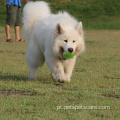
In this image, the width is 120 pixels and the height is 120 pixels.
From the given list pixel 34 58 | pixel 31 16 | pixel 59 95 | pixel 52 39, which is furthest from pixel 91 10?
pixel 59 95

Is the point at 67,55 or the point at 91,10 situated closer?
the point at 67,55

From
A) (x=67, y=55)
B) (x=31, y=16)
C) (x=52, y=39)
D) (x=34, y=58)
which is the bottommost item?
(x=34, y=58)

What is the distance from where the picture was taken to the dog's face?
568 cm

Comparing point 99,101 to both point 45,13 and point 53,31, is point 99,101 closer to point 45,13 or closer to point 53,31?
point 53,31

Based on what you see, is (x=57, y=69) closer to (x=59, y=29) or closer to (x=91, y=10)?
(x=59, y=29)

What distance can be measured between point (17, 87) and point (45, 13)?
2218 millimetres

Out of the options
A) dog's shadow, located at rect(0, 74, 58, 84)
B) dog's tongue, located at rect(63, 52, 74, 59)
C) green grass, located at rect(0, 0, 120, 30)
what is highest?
dog's tongue, located at rect(63, 52, 74, 59)

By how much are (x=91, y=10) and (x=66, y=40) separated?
27.0 meters

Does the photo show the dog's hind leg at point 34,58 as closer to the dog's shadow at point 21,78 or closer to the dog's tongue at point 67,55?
the dog's shadow at point 21,78

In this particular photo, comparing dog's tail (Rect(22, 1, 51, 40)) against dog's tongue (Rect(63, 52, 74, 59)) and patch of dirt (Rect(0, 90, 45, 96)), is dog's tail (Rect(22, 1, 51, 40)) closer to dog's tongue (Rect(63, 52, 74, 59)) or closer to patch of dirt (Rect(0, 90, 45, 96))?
dog's tongue (Rect(63, 52, 74, 59))

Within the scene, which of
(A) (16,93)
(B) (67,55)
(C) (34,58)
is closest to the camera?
(A) (16,93)

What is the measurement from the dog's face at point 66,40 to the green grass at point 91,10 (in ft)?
72.2

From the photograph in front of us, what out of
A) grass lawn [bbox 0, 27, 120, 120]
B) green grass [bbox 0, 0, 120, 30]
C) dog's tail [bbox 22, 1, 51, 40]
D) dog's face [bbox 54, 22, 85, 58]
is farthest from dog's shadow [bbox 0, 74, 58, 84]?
green grass [bbox 0, 0, 120, 30]

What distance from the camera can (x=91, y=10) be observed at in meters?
32.2
